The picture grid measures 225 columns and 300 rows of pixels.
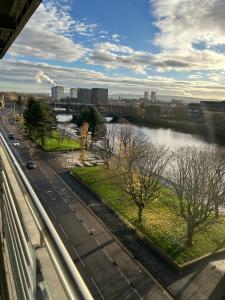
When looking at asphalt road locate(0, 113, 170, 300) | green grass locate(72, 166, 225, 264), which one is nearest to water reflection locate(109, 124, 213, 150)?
green grass locate(72, 166, 225, 264)

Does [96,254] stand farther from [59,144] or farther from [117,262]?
[59,144]

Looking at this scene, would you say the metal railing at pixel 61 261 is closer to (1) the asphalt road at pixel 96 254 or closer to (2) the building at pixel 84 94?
(1) the asphalt road at pixel 96 254

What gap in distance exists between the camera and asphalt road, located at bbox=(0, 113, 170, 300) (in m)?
8.10

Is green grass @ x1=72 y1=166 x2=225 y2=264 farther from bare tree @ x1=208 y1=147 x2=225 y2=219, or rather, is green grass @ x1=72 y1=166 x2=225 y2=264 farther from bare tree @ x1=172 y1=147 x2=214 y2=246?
bare tree @ x1=208 y1=147 x2=225 y2=219

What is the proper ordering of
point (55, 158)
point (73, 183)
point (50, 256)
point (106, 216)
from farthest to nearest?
1. point (55, 158)
2. point (73, 183)
3. point (106, 216)
4. point (50, 256)

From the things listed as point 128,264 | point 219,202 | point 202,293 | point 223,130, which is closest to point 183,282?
point 202,293

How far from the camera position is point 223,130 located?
39281 millimetres

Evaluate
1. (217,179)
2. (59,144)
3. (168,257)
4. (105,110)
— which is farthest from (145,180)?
(105,110)

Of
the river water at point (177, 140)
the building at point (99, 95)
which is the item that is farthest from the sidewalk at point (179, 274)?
the building at point (99, 95)

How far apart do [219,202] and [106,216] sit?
14.3ft

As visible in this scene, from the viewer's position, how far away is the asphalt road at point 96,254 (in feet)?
26.6

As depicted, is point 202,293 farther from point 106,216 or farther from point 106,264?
point 106,216

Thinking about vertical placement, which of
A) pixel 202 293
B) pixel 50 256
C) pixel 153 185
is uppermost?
pixel 50 256

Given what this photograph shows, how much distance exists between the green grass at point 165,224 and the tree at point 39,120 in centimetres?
1101
